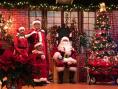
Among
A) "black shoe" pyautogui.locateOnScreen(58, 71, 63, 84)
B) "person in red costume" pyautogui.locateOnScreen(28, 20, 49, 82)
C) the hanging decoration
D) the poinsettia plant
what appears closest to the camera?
the poinsettia plant

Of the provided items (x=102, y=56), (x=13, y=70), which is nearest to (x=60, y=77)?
(x=102, y=56)

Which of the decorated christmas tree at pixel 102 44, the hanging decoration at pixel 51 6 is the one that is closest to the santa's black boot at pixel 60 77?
the decorated christmas tree at pixel 102 44

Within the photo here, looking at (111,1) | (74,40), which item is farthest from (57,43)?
(111,1)

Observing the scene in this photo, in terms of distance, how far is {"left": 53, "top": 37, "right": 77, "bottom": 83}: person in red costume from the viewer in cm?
1001

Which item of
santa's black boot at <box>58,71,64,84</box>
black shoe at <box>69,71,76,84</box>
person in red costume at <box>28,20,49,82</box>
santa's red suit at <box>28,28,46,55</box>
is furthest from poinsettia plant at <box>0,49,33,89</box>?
black shoe at <box>69,71,76,84</box>

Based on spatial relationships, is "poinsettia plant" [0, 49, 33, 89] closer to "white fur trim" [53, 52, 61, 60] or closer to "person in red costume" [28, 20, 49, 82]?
"person in red costume" [28, 20, 49, 82]

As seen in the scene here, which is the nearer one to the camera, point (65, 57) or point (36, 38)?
point (36, 38)

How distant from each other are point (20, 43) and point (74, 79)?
2084 millimetres

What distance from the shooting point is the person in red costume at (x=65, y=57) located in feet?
32.8

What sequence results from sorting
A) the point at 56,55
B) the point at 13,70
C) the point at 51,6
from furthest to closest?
the point at 51,6 < the point at 56,55 < the point at 13,70

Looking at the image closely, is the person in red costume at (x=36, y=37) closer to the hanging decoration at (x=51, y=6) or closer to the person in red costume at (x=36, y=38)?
the person in red costume at (x=36, y=38)

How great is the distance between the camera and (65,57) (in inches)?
397

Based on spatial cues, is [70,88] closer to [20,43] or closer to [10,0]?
[20,43]

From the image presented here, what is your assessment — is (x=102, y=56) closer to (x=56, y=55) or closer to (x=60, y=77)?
(x=56, y=55)
